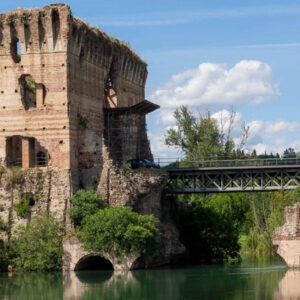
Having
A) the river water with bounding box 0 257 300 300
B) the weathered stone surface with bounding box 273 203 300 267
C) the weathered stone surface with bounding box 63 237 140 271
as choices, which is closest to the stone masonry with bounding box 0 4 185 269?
the weathered stone surface with bounding box 63 237 140 271

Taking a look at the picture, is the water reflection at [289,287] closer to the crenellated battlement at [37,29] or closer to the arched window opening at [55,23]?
the crenellated battlement at [37,29]

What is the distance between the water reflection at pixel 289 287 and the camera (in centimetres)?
4050

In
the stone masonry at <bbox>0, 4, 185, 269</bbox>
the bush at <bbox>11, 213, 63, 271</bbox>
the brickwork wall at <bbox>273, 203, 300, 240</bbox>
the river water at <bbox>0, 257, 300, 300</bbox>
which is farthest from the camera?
the stone masonry at <bbox>0, 4, 185, 269</bbox>

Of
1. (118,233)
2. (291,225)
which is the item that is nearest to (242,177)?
(291,225)

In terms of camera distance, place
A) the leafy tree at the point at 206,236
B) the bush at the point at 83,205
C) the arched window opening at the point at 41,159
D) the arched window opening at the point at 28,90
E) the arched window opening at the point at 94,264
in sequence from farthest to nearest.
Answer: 1. the leafy tree at the point at 206,236
2. the arched window opening at the point at 28,90
3. the arched window opening at the point at 41,159
4. the bush at the point at 83,205
5. the arched window opening at the point at 94,264

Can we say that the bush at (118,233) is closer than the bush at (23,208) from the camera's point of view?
Yes

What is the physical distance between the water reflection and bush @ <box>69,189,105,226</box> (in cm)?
1317

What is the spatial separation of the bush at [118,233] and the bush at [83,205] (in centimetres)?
153

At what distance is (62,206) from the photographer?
57.2m

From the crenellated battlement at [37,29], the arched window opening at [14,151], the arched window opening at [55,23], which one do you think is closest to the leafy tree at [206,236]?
the arched window opening at [14,151]

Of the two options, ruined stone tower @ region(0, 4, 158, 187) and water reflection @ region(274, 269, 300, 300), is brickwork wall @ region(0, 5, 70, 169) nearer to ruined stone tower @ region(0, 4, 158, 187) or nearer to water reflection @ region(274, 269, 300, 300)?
ruined stone tower @ region(0, 4, 158, 187)

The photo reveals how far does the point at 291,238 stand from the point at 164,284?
35.7 feet

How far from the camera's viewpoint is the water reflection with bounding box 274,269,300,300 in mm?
40503

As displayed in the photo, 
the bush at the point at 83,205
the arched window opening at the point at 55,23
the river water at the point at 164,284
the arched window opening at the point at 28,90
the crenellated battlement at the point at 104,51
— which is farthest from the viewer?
the crenellated battlement at the point at 104,51
